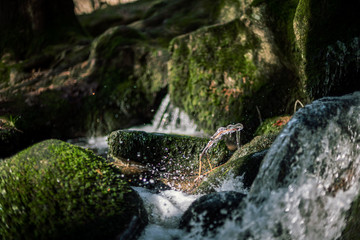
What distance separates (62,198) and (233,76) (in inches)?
175

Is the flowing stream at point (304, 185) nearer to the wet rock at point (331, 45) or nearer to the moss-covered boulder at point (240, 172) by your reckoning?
the moss-covered boulder at point (240, 172)

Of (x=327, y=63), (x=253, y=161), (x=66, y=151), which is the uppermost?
(x=327, y=63)

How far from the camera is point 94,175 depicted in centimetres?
262

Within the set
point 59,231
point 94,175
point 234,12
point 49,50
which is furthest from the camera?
point 49,50

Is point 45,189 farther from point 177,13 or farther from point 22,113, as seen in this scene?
point 177,13

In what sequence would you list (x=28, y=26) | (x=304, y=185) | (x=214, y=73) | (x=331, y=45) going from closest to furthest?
(x=304, y=185) < (x=331, y=45) < (x=214, y=73) < (x=28, y=26)

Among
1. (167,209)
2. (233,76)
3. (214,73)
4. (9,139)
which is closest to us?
(167,209)

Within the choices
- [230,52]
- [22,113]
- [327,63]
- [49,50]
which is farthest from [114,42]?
[327,63]

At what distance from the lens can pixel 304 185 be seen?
2203mm

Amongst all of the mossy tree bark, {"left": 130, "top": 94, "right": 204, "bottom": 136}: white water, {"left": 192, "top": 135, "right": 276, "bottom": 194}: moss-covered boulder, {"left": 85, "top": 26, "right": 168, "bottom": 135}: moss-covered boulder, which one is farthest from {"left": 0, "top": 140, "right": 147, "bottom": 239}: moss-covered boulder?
the mossy tree bark

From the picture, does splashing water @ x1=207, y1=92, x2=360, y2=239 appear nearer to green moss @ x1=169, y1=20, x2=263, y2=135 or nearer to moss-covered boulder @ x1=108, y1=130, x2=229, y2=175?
moss-covered boulder @ x1=108, y1=130, x2=229, y2=175

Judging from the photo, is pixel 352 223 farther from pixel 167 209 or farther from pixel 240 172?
pixel 167 209

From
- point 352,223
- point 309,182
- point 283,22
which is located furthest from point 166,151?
point 283,22

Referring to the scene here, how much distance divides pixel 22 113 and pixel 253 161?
6.16 metres
